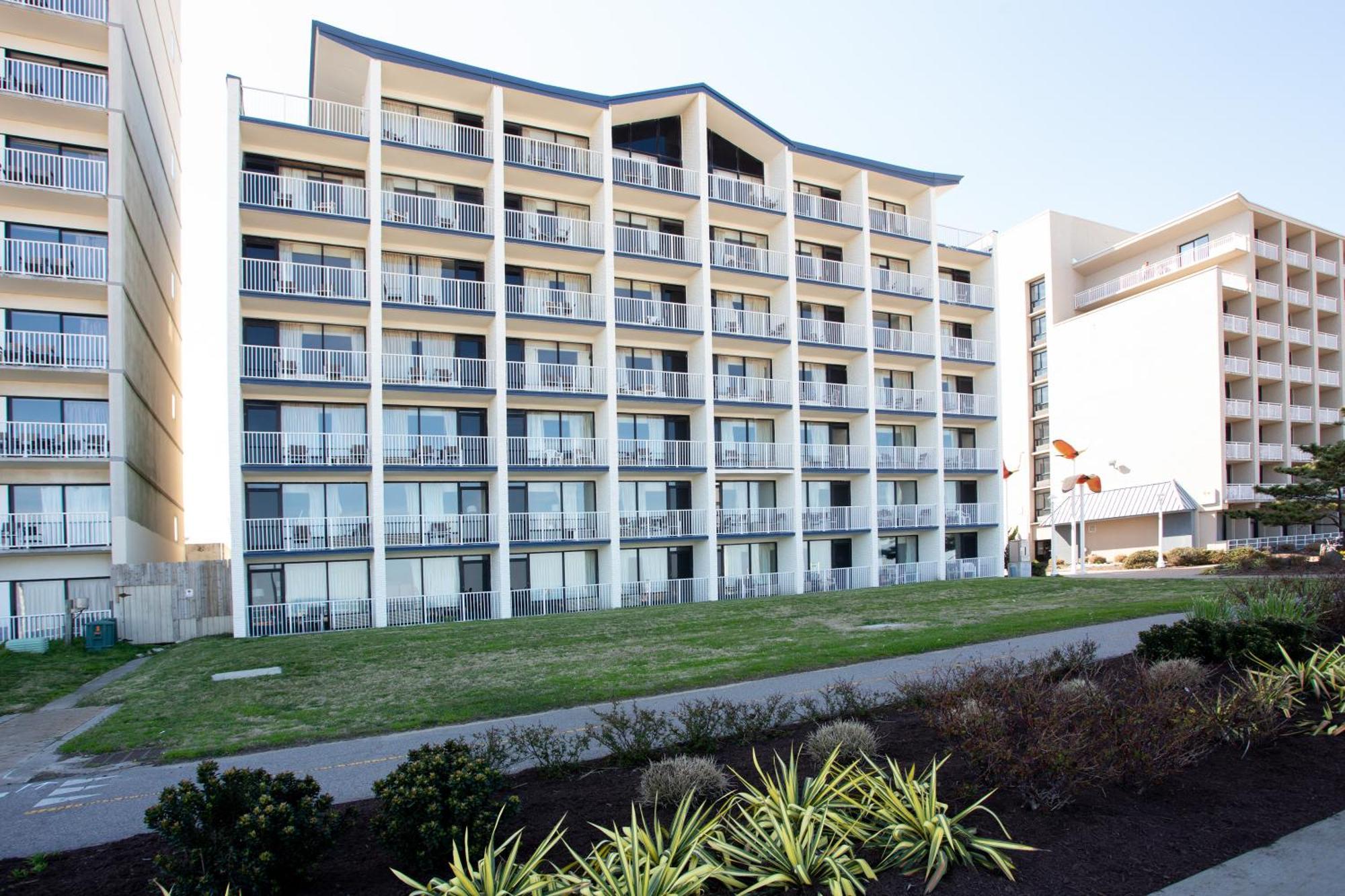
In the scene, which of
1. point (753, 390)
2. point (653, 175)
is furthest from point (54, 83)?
point (753, 390)

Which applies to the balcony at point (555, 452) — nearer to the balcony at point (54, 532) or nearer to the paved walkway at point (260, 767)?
the balcony at point (54, 532)

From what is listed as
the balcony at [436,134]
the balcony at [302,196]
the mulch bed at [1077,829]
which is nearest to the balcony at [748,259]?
the balcony at [436,134]

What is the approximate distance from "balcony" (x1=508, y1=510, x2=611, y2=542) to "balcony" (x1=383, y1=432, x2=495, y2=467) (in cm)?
229

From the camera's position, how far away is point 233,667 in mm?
15641

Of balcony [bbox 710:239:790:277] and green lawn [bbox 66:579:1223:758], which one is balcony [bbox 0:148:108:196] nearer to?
green lawn [bbox 66:579:1223:758]

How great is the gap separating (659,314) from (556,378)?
4.67m

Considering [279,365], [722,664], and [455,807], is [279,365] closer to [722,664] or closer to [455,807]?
[722,664]

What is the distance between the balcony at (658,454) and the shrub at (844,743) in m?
21.0

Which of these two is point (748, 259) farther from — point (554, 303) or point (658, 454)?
point (658, 454)

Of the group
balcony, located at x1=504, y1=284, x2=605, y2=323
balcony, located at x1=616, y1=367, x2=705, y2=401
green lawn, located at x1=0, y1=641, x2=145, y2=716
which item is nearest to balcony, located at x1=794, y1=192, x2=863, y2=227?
balcony, located at x1=616, y1=367, x2=705, y2=401

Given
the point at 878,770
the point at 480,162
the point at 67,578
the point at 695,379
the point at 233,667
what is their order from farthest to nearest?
the point at 695,379
the point at 480,162
the point at 67,578
the point at 233,667
the point at 878,770

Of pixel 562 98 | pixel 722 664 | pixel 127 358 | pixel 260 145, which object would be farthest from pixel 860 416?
pixel 127 358

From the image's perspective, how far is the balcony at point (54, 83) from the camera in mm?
22469

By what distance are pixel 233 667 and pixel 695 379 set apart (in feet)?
58.8
